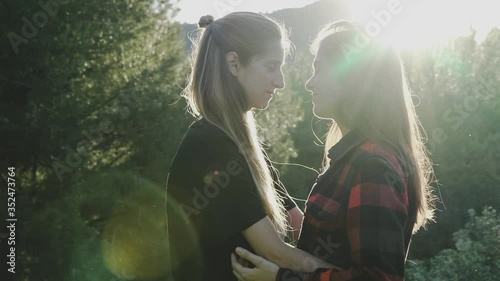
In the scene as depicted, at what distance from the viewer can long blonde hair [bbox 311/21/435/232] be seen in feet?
6.40

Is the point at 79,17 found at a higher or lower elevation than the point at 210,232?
higher

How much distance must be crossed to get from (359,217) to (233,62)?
2.25ft

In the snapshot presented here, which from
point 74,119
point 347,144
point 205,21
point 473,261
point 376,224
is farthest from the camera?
point 473,261

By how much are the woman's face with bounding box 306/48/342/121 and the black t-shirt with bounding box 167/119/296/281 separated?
0.39 m

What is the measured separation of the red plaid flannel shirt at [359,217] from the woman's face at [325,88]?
151mm

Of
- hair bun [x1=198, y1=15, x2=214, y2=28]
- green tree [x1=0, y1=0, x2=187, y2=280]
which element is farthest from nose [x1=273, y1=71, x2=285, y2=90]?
green tree [x1=0, y1=0, x2=187, y2=280]

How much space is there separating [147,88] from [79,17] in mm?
2204

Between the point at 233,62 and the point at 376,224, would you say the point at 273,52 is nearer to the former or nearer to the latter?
the point at 233,62

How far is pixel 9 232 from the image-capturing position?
10.2 meters

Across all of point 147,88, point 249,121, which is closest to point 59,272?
point 147,88

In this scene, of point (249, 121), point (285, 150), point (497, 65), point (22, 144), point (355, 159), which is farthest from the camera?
point (497, 65)

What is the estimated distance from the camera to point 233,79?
6.89 ft

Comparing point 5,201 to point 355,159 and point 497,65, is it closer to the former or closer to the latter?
point 355,159

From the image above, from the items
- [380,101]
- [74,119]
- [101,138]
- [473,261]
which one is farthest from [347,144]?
[473,261]
